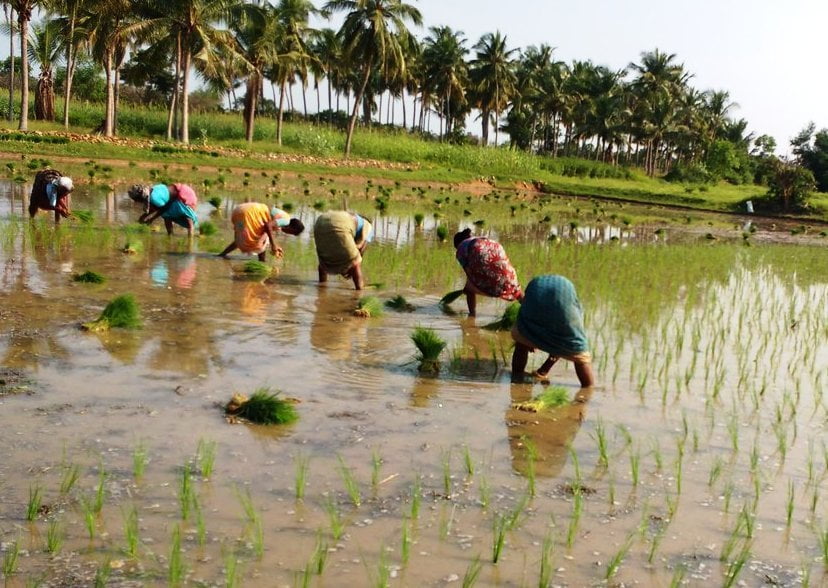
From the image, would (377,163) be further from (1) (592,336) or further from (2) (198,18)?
(1) (592,336)

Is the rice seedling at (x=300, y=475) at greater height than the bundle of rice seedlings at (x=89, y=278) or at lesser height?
lesser

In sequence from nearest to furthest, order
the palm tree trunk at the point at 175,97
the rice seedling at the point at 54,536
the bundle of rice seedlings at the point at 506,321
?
the rice seedling at the point at 54,536 < the bundle of rice seedlings at the point at 506,321 < the palm tree trunk at the point at 175,97

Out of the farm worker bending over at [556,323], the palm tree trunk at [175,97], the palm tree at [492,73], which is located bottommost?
the farm worker bending over at [556,323]

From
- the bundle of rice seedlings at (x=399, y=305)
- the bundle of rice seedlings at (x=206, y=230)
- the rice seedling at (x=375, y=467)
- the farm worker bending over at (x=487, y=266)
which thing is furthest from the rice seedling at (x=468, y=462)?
the bundle of rice seedlings at (x=206, y=230)

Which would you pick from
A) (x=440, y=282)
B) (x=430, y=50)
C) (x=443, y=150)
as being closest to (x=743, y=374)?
(x=440, y=282)

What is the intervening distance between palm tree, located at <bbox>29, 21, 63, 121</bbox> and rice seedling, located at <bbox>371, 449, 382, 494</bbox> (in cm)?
3377

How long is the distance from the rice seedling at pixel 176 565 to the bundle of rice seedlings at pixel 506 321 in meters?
4.46

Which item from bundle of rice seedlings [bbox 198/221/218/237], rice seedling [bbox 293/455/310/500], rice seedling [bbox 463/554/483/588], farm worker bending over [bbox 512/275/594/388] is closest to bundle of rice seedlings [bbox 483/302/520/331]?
farm worker bending over [bbox 512/275/594/388]

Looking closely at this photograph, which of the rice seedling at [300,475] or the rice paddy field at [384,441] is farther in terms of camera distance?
the rice seedling at [300,475]

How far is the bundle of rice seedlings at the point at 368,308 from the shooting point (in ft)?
23.5

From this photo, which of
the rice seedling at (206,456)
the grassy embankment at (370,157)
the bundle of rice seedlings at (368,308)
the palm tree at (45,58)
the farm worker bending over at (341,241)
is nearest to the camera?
the rice seedling at (206,456)

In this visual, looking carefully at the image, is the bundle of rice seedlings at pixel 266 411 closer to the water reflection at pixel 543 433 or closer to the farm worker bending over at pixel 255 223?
the water reflection at pixel 543 433

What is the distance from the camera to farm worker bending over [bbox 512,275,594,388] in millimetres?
5254

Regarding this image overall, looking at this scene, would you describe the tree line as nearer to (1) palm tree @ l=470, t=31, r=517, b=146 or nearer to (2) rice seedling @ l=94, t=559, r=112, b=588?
(1) palm tree @ l=470, t=31, r=517, b=146
